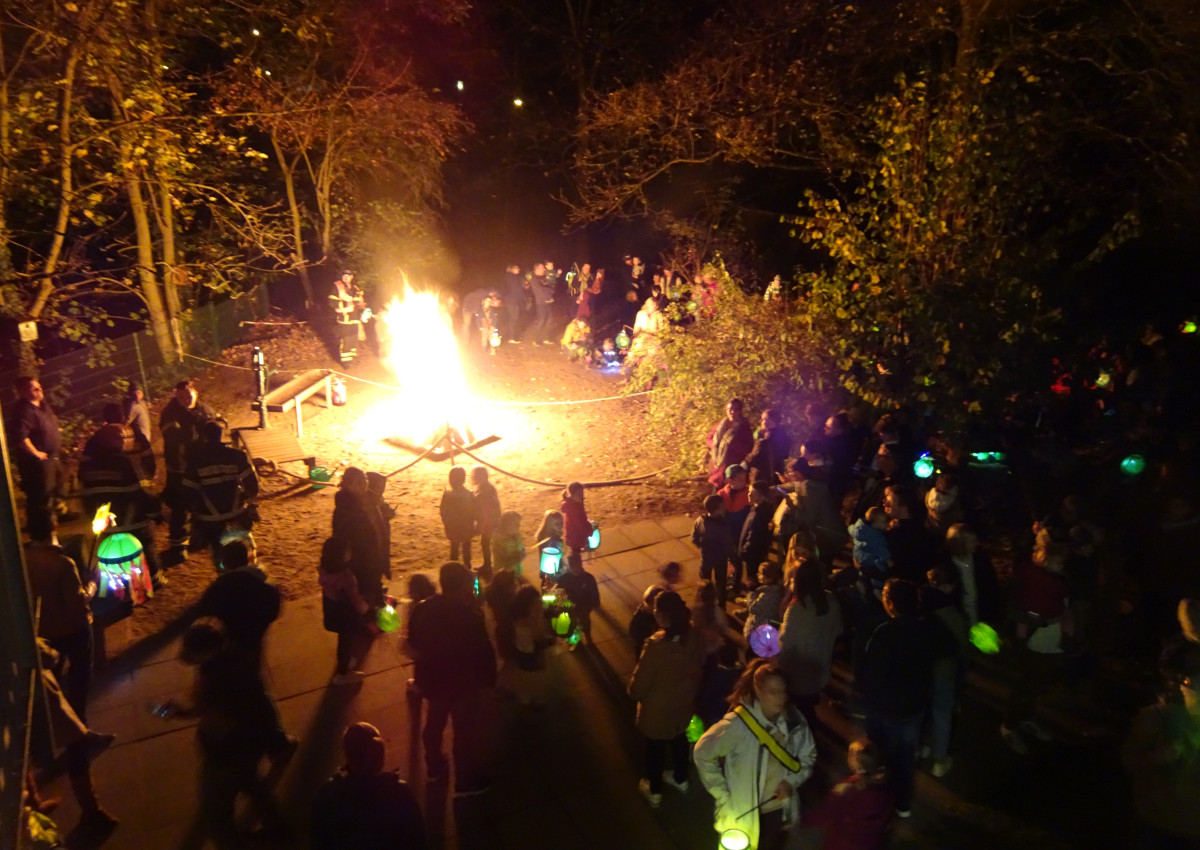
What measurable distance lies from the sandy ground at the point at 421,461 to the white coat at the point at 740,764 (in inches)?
184

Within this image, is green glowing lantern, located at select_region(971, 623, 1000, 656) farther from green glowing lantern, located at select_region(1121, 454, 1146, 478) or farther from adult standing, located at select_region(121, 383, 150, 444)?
adult standing, located at select_region(121, 383, 150, 444)

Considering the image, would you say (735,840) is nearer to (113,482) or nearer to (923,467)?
(923,467)

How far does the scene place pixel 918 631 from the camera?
4535mm

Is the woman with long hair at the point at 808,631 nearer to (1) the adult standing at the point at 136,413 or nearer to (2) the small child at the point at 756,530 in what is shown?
(2) the small child at the point at 756,530

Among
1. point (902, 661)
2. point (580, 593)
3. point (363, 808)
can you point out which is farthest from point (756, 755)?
point (580, 593)

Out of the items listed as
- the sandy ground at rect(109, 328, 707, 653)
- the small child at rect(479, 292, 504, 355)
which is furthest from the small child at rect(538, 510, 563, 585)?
the small child at rect(479, 292, 504, 355)

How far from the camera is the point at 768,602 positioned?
562 cm

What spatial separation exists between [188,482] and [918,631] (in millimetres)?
6097

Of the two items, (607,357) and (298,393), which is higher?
(607,357)

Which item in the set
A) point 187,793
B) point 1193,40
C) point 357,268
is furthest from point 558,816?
point 357,268

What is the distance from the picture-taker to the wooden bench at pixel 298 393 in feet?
40.1

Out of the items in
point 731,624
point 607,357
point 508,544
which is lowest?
point 731,624

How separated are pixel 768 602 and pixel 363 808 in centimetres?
311

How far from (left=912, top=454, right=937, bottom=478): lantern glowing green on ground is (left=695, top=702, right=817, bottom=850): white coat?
489cm
